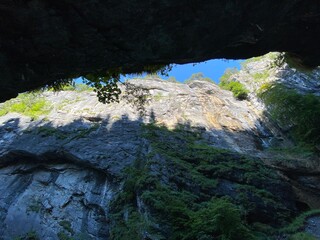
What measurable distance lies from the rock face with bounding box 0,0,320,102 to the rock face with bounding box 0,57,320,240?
4860 millimetres

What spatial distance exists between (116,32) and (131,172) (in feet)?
24.5

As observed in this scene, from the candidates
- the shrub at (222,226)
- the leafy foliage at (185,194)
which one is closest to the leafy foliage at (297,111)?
the leafy foliage at (185,194)

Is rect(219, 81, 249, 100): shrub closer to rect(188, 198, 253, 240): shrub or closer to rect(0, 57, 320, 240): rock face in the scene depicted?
rect(0, 57, 320, 240): rock face

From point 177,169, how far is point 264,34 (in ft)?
19.3

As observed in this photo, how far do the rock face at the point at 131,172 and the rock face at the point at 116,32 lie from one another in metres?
4.86

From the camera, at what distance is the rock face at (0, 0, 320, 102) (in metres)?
6.41

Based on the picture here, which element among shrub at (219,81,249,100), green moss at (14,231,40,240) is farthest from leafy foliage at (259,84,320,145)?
green moss at (14,231,40,240)

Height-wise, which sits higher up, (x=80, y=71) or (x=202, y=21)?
(x=202, y=21)

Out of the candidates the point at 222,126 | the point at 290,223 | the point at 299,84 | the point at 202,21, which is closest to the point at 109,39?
the point at 202,21

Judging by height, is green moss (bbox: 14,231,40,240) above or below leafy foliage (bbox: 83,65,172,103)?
below

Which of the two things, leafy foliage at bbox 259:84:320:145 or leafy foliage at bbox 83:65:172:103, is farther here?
leafy foliage at bbox 259:84:320:145

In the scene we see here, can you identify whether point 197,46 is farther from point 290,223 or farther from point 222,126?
point 222,126

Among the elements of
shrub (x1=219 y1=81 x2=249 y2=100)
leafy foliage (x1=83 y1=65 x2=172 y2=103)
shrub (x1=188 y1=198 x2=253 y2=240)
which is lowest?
shrub (x1=188 y1=198 x2=253 y2=240)

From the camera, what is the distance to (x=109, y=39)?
286 inches
